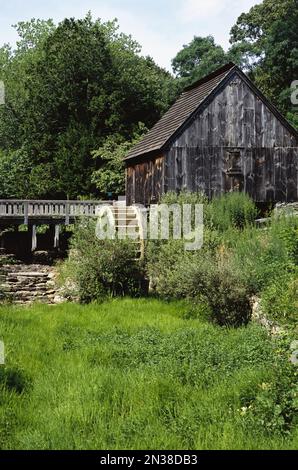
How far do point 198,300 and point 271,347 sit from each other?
4409mm

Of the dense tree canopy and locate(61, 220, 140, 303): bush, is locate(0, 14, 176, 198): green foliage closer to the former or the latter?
the dense tree canopy

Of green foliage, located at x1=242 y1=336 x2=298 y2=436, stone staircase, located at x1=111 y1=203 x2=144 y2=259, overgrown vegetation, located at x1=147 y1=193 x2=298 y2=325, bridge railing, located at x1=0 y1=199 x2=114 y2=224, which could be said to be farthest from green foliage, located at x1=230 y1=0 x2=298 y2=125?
green foliage, located at x1=242 y1=336 x2=298 y2=436

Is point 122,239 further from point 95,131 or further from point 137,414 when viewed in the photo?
point 95,131

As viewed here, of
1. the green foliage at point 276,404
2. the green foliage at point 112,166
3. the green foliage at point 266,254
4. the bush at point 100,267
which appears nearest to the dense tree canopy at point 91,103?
the green foliage at point 112,166

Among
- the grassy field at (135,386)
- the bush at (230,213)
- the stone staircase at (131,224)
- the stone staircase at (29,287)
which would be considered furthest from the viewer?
the bush at (230,213)

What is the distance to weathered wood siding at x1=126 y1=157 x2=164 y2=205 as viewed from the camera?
23.9 metres

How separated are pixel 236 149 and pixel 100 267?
11.0 meters

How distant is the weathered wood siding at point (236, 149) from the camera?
77.6ft

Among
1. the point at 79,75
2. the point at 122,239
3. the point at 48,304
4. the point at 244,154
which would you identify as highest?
the point at 79,75

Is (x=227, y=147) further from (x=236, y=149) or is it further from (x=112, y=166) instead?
(x=112, y=166)

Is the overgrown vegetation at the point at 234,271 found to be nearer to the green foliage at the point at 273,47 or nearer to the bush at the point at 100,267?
the bush at the point at 100,267

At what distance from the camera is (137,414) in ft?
22.2

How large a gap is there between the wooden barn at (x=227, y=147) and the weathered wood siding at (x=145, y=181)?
0.14 ft

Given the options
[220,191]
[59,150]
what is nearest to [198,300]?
[220,191]
